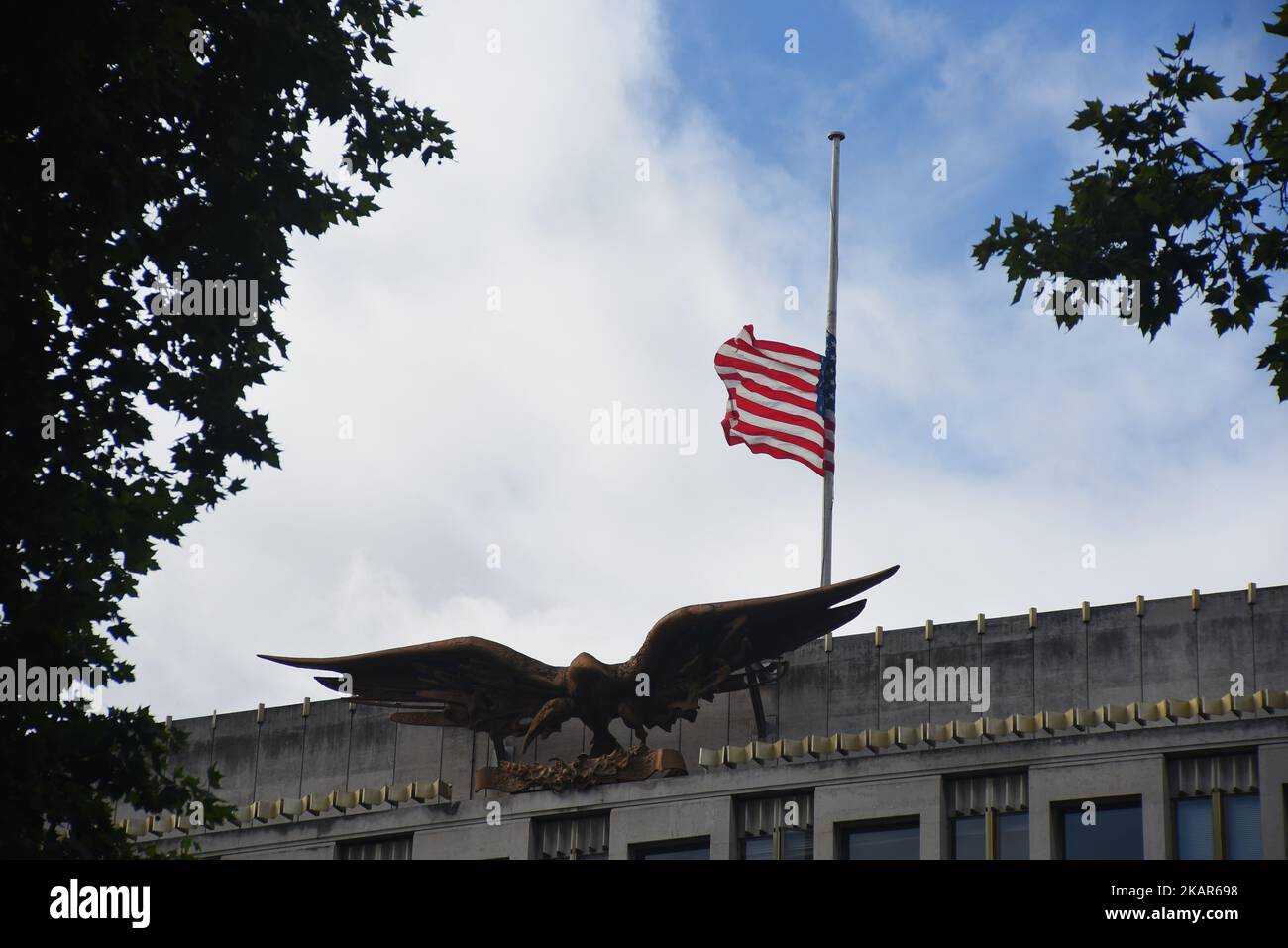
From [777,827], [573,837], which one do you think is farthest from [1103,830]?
[573,837]

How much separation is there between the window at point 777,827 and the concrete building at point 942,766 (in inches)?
1.5

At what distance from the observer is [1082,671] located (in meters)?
33.8

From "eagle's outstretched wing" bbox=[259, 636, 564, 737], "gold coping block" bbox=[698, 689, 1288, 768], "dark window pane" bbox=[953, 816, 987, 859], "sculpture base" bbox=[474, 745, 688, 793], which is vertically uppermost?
"eagle's outstretched wing" bbox=[259, 636, 564, 737]

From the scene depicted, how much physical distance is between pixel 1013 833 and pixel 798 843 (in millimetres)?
3833

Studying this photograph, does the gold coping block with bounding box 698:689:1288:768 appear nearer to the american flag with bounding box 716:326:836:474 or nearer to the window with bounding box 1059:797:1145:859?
the window with bounding box 1059:797:1145:859

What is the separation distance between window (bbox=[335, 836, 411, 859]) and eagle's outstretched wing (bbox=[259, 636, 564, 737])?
231 centimetres

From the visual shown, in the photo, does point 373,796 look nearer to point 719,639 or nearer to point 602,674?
point 602,674

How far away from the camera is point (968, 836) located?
3281cm

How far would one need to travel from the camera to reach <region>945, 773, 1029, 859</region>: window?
32469 millimetres

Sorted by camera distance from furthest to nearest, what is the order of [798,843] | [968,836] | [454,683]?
[454,683], [798,843], [968,836]

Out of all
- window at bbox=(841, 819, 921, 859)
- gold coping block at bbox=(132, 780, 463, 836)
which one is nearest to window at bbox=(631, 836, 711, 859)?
window at bbox=(841, 819, 921, 859)

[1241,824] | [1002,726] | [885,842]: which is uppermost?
[1002,726]
